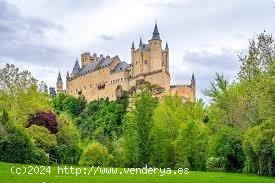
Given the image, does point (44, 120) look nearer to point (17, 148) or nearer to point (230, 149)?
point (17, 148)

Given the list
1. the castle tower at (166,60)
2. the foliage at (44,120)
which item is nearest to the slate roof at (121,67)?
the castle tower at (166,60)

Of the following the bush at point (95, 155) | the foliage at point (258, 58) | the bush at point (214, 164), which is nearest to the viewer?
the foliage at point (258, 58)

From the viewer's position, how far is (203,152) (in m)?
54.7

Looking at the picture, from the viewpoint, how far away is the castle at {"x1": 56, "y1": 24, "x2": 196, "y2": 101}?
11931 centimetres

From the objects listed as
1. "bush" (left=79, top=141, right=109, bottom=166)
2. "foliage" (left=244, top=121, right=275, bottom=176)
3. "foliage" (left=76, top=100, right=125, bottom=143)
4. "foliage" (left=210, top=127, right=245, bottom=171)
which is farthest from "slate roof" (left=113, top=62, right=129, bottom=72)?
"foliage" (left=244, top=121, right=275, bottom=176)

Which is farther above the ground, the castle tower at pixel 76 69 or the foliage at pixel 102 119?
the castle tower at pixel 76 69

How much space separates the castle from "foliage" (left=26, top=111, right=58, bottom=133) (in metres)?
59.2

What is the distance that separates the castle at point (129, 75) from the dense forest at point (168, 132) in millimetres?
47885

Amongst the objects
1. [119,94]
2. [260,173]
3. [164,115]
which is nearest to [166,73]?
[119,94]

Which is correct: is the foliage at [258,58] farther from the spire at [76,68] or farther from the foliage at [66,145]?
the spire at [76,68]

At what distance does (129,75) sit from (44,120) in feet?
241

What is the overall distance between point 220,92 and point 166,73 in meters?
67.2

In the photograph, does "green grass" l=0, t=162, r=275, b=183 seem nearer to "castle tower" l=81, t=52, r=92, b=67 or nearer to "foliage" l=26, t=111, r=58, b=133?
"foliage" l=26, t=111, r=58, b=133

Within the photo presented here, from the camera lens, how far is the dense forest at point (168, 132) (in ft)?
127
